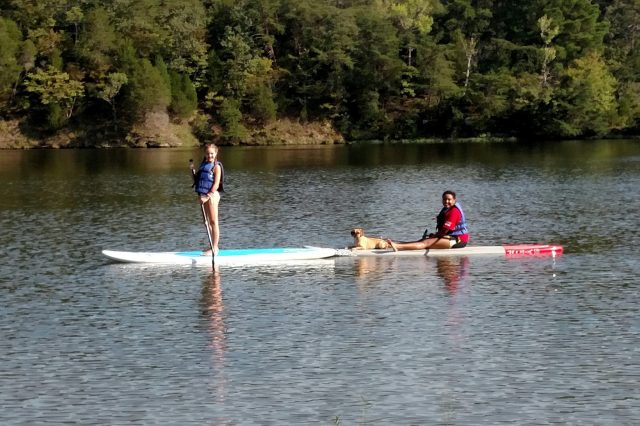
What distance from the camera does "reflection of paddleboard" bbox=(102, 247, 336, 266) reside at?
26000 millimetres

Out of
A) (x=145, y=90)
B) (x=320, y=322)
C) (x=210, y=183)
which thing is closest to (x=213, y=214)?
(x=210, y=183)

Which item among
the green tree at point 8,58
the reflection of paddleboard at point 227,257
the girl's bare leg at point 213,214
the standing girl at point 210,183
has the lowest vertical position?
the reflection of paddleboard at point 227,257

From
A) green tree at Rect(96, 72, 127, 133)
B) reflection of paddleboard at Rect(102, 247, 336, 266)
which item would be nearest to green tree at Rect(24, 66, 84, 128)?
green tree at Rect(96, 72, 127, 133)

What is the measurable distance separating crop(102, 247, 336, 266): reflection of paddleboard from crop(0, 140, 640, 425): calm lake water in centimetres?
48

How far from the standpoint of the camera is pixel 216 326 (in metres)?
19.4

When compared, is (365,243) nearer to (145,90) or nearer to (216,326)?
(216,326)

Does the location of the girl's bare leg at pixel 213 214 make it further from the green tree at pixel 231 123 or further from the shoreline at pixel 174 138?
the green tree at pixel 231 123

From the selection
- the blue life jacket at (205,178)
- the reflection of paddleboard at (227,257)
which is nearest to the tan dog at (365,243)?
the reflection of paddleboard at (227,257)

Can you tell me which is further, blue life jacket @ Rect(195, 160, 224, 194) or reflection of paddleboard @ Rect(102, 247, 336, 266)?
reflection of paddleboard @ Rect(102, 247, 336, 266)

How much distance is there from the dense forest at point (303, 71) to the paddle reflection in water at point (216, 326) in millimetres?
79860

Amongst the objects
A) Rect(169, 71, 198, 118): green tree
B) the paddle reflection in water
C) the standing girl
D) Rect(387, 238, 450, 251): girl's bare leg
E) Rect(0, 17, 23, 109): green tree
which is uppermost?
Rect(0, 17, 23, 109): green tree

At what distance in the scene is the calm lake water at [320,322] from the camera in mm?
14641

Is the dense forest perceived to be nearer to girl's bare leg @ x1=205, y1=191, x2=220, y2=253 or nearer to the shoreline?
the shoreline

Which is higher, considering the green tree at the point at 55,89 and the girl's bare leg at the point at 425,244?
the green tree at the point at 55,89
